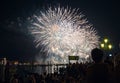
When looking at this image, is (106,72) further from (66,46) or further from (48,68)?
(66,46)

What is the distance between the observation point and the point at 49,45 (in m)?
45.8

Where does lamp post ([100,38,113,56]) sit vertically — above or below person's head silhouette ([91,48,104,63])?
above

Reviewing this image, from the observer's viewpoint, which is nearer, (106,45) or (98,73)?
(98,73)

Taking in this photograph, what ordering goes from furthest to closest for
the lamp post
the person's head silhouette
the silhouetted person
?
the lamp post < the person's head silhouette < the silhouetted person

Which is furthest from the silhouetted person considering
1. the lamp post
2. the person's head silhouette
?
the lamp post

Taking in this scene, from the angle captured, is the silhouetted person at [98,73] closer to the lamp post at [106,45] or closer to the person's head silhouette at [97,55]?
the person's head silhouette at [97,55]

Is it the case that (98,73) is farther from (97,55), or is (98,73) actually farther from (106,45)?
(106,45)

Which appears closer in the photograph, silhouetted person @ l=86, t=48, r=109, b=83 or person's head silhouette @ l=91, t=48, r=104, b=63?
silhouetted person @ l=86, t=48, r=109, b=83

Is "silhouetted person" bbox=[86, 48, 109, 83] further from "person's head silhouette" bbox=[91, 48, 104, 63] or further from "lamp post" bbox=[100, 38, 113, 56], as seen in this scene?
"lamp post" bbox=[100, 38, 113, 56]

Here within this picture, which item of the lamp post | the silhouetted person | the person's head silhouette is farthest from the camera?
the lamp post

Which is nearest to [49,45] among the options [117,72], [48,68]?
[48,68]

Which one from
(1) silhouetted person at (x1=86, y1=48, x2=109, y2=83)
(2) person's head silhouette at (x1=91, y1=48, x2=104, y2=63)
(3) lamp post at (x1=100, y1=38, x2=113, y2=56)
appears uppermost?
(3) lamp post at (x1=100, y1=38, x2=113, y2=56)

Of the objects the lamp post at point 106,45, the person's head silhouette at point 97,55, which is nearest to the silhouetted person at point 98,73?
the person's head silhouette at point 97,55

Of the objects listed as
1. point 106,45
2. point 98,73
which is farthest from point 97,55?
point 106,45
